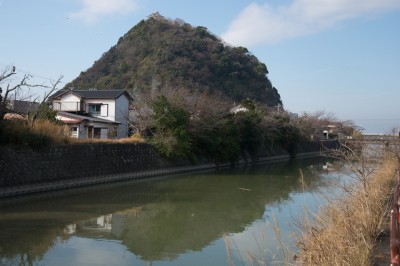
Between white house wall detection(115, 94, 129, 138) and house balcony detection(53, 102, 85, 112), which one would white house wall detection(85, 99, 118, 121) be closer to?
white house wall detection(115, 94, 129, 138)

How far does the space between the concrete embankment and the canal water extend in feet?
2.27

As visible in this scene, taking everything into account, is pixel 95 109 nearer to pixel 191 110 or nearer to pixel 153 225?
pixel 191 110

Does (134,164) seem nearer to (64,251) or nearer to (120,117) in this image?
(120,117)

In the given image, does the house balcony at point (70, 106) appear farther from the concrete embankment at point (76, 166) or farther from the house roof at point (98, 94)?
the concrete embankment at point (76, 166)

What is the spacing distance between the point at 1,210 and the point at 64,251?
13.5 feet

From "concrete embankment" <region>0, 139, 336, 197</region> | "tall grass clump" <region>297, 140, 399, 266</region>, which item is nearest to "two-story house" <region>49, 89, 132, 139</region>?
"concrete embankment" <region>0, 139, 336, 197</region>

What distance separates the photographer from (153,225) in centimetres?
1055

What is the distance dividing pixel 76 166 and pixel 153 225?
6.88 metres

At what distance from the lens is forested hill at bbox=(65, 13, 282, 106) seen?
168ft

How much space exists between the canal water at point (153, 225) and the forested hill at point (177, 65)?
3199 cm

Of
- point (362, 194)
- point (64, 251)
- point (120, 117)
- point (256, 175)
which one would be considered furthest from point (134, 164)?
point (362, 194)

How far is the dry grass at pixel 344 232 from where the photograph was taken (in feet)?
12.9

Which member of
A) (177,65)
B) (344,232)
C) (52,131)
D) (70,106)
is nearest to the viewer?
(344,232)

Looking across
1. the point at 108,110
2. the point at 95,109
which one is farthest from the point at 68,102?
the point at 108,110
